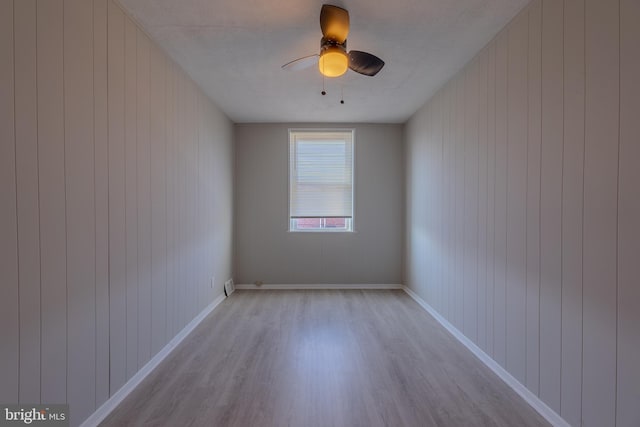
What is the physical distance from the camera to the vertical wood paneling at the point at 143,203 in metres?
2.10

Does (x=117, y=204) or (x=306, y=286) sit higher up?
(x=117, y=204)

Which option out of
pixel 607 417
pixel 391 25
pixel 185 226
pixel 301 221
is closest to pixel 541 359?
pixel 607 417

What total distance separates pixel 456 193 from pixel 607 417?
6.30ft

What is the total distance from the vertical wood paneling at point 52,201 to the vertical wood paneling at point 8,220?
0.12 meters

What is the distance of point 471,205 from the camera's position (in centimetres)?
259

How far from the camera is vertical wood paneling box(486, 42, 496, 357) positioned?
7.41 ft

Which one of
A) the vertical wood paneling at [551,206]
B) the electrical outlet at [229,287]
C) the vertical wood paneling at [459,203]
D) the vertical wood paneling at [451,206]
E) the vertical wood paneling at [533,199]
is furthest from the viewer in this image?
the electrical outlet at [229,287]

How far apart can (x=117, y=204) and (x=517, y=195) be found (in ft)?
8.97

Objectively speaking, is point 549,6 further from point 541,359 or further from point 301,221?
point 301,221

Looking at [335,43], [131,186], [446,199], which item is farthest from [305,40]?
[446,199]

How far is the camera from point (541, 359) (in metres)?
1.78

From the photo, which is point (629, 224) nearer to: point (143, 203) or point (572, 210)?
point (572, 210)

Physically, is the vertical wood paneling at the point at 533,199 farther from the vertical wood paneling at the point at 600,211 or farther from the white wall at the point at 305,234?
the white wall at the point at 305,234

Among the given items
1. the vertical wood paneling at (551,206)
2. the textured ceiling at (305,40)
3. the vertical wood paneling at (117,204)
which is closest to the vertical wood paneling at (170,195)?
the textured ceiling at (305,40)
